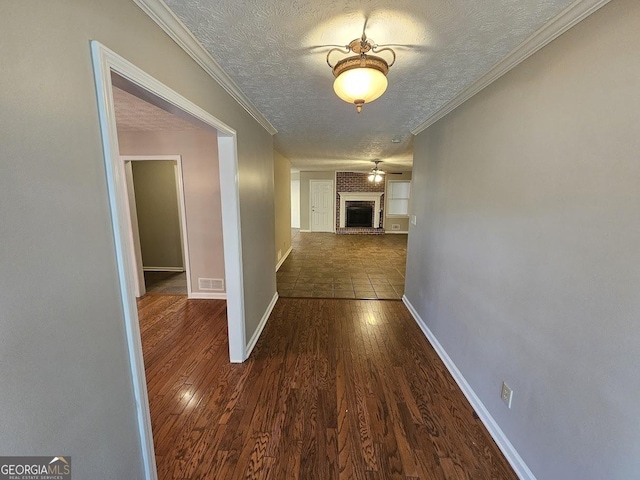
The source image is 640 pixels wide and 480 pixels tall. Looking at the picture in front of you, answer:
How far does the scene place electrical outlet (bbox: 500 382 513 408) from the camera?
60.3 inches

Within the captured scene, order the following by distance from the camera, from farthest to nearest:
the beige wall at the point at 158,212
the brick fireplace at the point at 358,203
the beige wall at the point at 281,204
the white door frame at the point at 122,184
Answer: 1. the brick fireplace at the point at 358,203
2. the beige wall at the point at 281,204
3. the beige wall at the point at 158,212
4. the white door frame at the point at 122,184

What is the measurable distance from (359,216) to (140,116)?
7.46m

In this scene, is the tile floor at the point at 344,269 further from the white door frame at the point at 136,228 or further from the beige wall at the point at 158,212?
the beige wall at the point at 158,212

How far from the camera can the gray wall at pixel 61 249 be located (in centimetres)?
64

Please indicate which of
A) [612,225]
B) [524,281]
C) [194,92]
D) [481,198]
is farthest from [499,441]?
[194,92]

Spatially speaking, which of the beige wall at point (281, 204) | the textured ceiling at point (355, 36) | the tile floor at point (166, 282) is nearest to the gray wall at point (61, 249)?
Result: the textured ceiling at point (355, 36)

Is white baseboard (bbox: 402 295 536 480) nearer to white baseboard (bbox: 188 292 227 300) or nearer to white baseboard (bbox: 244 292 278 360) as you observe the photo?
white baseboard (bbox: 244 292 278 360)

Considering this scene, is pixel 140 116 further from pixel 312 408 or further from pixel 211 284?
pixel 312 408

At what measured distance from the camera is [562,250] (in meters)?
1.20

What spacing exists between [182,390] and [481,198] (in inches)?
103

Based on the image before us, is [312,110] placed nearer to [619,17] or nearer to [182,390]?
[619,17]

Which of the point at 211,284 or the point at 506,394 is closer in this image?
the point at 506,394

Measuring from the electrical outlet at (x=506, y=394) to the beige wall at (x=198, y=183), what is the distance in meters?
3.34

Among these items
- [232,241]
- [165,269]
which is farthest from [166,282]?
[232,241]
